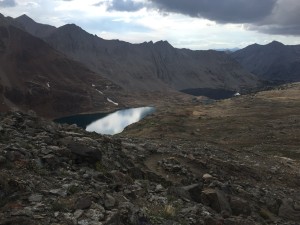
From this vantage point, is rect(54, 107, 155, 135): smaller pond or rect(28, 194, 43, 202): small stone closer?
rect(28, 194, 43, 202): small stone

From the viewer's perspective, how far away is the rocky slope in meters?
16.1

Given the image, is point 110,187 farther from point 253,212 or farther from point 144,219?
point 253,212

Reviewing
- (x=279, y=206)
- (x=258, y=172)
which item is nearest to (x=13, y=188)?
(x=279, y=206)

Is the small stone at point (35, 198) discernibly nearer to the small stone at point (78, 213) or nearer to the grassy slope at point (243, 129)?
the small stone at point (78, 213)

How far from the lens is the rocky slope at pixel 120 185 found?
16078mm

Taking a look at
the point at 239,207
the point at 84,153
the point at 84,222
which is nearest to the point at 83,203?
the point at 84,222

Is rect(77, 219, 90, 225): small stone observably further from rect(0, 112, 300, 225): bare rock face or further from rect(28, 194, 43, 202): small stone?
rect(28, 194, 43, 202): small stone

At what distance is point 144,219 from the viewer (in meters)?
17.1

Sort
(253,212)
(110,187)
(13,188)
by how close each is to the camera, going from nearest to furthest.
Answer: (13,188), (110,187), (253,212)

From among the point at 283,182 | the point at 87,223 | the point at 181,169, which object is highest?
the point at 87,223

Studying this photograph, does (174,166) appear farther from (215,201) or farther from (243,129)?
(243,129)

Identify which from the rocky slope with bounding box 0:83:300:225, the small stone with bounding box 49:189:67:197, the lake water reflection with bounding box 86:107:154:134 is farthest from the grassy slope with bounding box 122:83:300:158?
the small stone with bounding box 49:189:67:197

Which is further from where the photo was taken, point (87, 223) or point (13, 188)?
point (13, 188)

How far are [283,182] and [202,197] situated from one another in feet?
50.6
